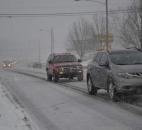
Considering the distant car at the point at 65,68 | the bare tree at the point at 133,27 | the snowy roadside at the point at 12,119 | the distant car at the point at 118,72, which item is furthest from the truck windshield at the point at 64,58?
the bare tree at the point at 133,27

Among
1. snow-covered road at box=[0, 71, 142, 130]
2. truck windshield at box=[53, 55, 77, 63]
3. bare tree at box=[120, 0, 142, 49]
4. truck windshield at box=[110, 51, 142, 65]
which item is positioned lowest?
snow-covered road at box=[0, 71, 142, 130]

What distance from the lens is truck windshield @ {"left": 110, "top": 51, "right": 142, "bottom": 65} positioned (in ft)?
54.9

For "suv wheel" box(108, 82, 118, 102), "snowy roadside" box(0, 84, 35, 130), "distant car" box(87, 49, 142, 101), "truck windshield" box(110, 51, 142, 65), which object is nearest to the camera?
"snowy roadside" box(0, 84, 35, 130)

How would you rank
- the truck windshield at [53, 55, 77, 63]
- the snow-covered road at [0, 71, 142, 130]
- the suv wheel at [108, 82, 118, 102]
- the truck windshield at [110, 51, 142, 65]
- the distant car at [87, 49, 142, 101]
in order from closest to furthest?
the snow-covered road at [0, 71, 142, 130]
the distant car at [87, 49, 142, 101]
the suv wheel at [108, 82, 118, 102]
the truck windshield at [110, 51, 142, 65]
the truck windshield at [53, 55, 77, 63]

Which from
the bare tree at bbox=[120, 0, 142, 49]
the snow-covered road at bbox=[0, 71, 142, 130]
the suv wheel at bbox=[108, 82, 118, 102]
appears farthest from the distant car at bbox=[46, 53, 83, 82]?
the bare tree at bbox=[120, 0, 142, 49]

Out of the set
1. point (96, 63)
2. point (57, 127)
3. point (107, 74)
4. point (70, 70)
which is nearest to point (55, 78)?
point (70, 70)

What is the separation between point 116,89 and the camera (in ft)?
52.1

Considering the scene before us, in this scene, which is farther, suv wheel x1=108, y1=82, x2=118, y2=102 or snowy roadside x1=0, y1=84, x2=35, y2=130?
suv wheel x1=108, y1=82, x2=118, y2=102

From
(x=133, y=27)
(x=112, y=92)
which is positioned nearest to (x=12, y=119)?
(x=112, y=92)

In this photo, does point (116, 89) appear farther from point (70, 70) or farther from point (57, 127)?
point (70, 70)

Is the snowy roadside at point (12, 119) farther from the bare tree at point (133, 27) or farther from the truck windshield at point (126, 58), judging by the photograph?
the bare tree at point (133, 27)

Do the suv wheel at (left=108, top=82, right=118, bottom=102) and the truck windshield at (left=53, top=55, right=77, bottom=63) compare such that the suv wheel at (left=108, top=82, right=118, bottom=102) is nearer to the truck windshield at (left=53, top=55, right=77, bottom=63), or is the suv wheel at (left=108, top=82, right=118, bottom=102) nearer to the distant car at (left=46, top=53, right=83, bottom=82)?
the distant car at (left=46, top=53, right=83, bottom=82)

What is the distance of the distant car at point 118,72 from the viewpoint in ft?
51.2

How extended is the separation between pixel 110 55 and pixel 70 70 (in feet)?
42.1
